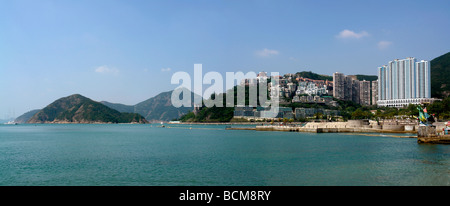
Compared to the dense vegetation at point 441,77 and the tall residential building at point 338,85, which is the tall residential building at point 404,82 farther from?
the tall residential building at point 338,85

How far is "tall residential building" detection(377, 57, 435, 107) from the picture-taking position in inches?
4833

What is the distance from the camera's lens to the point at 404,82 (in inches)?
5157

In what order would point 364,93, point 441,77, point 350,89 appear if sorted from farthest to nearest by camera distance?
point 364,93, point 350,89, point 441,77

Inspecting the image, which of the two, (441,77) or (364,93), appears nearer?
(441,77)

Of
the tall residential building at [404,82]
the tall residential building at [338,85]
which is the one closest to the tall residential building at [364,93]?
the tall residential building at [338,85]

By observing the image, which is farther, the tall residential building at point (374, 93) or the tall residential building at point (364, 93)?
the tall residential building at point (364, 93)

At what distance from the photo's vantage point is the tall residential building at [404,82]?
123 m

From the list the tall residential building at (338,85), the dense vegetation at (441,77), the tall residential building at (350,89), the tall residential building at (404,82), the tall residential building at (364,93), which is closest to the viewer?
the tall residential building at (404,82)

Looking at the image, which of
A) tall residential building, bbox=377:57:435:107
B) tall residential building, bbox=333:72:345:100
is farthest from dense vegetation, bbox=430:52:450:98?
Result: tall residential building, bbox=333:72:345:100

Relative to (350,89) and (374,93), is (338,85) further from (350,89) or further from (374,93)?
(374,93)

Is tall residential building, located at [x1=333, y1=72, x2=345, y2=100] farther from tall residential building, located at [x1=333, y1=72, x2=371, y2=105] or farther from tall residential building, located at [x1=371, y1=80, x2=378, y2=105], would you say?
tall residential building, located at [x1=371, y1=80, x2=378, y2=105]

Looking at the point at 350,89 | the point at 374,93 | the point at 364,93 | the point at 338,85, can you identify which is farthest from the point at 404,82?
the point at 364,93

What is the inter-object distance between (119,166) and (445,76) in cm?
16634
